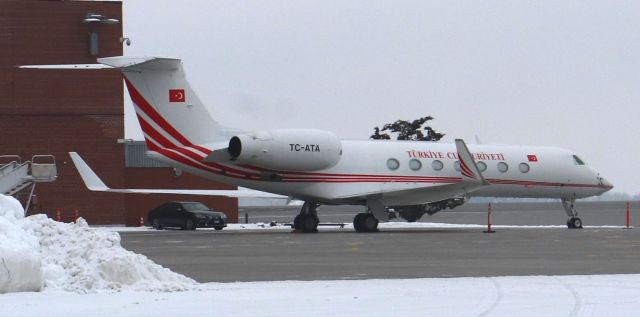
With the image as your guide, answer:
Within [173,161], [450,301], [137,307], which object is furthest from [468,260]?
[173,161]

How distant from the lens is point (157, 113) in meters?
32.9

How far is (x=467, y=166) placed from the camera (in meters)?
35.3

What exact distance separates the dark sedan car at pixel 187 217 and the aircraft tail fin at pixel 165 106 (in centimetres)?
877

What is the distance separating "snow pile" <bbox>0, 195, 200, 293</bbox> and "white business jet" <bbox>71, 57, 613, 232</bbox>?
17.6 m

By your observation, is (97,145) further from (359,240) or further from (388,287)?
(388,287)

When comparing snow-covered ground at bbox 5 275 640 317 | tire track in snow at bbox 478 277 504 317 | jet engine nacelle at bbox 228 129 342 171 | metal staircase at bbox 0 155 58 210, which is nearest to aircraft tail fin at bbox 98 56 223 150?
jet engine nacelle at bbox 228 129 342 171

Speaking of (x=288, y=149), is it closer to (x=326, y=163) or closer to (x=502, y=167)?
(x=326, y=163)

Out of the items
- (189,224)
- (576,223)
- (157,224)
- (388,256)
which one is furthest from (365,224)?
(388,256)

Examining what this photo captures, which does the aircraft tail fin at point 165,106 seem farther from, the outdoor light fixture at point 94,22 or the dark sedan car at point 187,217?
the outdoor light fixture at point 94,22

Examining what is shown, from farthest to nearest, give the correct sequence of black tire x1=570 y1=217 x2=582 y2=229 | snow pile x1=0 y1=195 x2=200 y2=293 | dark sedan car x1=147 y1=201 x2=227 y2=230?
1. dark sedan car x1=147 y1=201 x2=227 y2=230
2. black tire x1=570 y1=217 x2=582 y2=229
3. snow pile x1=0 y1=195 x2=200 y2=293

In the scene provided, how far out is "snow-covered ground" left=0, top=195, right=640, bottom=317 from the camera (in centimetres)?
1187

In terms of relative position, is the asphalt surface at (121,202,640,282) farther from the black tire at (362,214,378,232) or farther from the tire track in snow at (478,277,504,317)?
the black tire at (362,214,378,232)

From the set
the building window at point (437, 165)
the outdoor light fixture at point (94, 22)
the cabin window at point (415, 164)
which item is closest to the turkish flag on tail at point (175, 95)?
the cabin window at point (415, 164)

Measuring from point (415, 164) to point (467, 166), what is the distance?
6.38 feet
